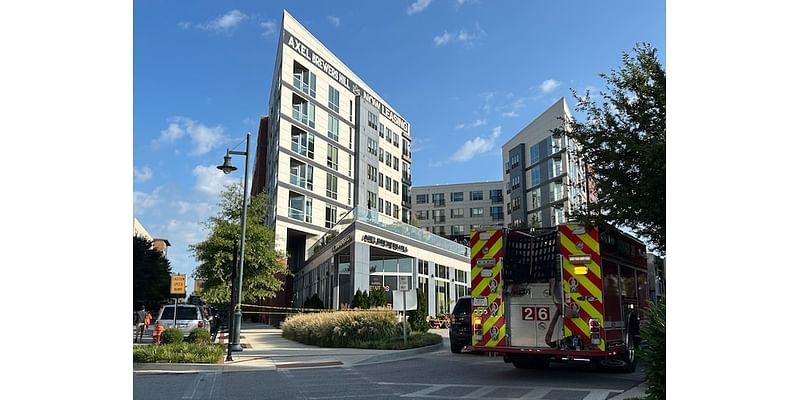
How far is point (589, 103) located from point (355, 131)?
45442 mm

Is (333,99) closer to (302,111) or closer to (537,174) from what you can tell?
(302,111)

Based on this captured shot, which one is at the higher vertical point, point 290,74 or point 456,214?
point 290,74

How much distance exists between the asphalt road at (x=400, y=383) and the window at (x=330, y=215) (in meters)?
36.8

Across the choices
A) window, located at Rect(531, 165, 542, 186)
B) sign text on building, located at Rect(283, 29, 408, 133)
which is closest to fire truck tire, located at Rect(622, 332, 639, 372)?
sign text on building, located at Rect(283, 29, 408, 133)

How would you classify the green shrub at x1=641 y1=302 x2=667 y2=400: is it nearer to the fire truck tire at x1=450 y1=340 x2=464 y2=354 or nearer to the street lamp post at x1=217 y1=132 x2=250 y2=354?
the fire truck tire at x1=450 y1=340 x2=464 y2=354

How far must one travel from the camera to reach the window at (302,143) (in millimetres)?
47844

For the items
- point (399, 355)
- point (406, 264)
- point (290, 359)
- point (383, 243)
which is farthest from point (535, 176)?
point (290, 359)

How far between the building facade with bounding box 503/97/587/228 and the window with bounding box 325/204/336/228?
2382 centimetres

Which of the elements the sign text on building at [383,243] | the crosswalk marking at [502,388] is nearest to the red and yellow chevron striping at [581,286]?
the crosswalk marking at [502,388]

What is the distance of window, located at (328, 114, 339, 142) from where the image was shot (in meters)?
52.7

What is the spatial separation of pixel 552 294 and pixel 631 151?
298 centimetres

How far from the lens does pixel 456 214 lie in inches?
3944

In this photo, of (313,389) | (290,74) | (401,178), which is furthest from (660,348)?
(401,178)
